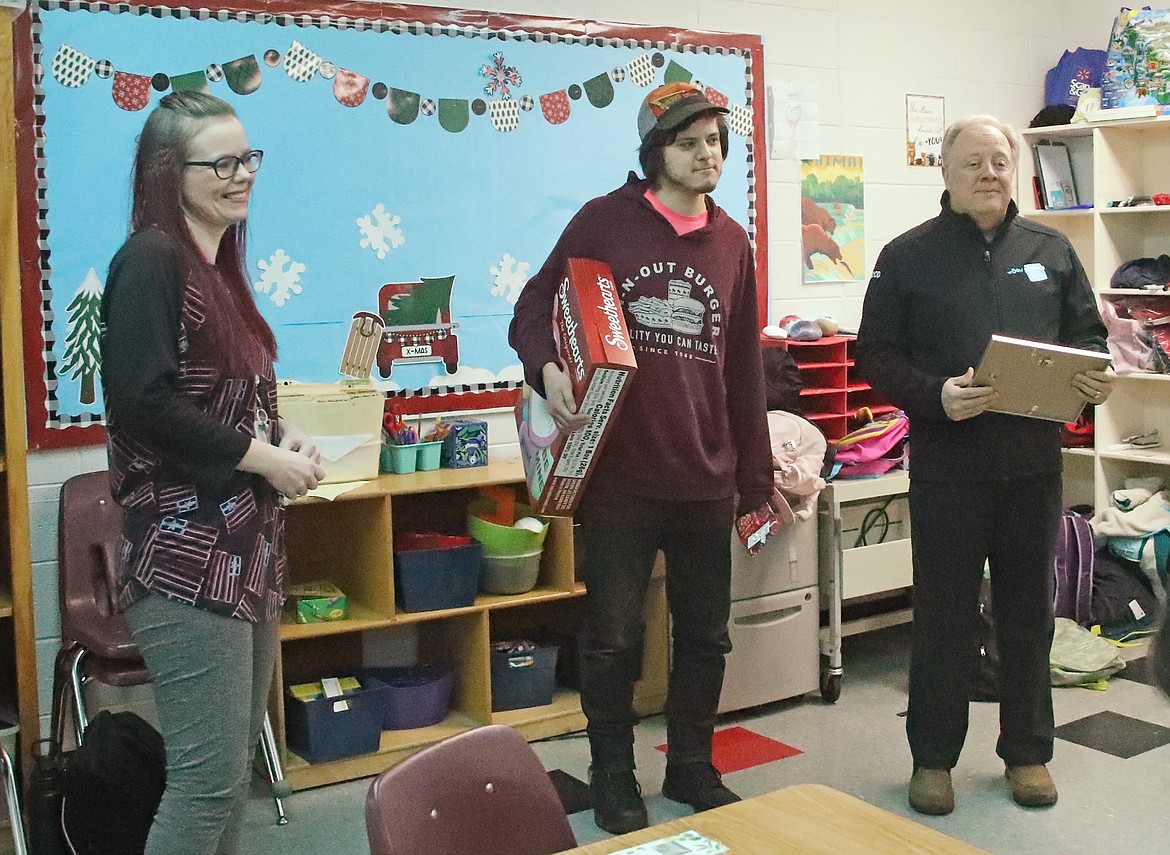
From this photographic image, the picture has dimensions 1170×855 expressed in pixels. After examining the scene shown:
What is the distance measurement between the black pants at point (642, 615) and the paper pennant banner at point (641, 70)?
164 cm

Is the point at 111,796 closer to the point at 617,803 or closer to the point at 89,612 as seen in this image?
the point at 89,612

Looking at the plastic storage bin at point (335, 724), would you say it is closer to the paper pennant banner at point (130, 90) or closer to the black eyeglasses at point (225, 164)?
the paper pennant banner at point (130, 90)

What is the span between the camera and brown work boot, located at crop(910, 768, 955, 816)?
300 centimetres

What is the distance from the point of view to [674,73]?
4.05 m

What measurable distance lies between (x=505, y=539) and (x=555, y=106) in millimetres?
1318

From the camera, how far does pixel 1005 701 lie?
3.06m

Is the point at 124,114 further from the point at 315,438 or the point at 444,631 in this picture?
the point at 444,631

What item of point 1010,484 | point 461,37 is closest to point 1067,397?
point 1010,484

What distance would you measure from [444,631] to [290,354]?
0.92 metres

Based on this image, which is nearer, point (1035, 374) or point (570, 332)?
point (570, 332)

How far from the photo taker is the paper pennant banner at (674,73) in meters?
4.03

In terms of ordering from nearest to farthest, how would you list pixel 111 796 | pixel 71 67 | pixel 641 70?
1. pixel 111 796
2. pixel 71 67
3. pixel 641 70

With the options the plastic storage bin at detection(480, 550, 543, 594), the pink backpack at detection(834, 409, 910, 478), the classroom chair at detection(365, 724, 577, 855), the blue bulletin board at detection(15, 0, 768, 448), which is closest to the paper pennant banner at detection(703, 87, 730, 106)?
the blue bulletin board at detection(15, 0, 768, 448)

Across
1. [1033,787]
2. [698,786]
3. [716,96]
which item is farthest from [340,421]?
[1033,787]
